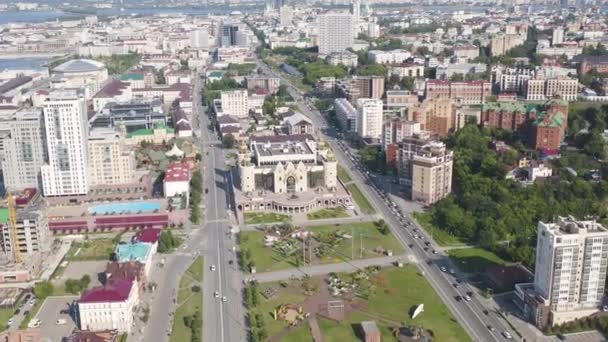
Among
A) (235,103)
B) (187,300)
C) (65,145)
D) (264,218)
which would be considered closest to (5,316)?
(187,300)

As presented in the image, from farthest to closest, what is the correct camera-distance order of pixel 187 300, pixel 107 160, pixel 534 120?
pixel 534 120
pixel 107 160
pixel 187 300

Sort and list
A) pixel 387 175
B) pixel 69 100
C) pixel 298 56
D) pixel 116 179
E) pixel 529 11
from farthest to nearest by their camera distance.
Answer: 1. pixel 529 11
2. pixel 298 56
3. pixel 387 175
4. pixel 116 179
5. pixel 69 100

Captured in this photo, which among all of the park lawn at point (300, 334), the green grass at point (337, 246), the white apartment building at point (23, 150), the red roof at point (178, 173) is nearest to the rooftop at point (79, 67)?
the white apartment building at point (23, 150)

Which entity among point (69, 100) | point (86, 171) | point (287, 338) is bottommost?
point (287, 338)

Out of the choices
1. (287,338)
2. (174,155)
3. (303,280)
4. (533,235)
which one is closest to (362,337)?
(287,338)

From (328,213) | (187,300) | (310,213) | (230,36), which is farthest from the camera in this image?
(230,36)

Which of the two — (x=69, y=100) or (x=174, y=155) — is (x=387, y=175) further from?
(x=69, y=100)

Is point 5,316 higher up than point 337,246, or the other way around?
point 337,246

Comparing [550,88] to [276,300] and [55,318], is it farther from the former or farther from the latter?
[55,318]
